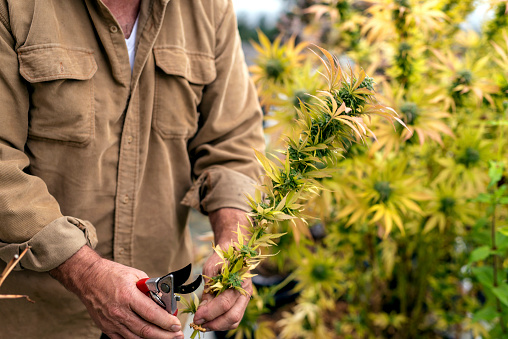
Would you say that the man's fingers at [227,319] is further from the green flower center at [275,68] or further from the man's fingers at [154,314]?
the green flower center at [275,68]

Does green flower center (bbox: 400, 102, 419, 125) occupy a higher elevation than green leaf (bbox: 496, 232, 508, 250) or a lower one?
higher

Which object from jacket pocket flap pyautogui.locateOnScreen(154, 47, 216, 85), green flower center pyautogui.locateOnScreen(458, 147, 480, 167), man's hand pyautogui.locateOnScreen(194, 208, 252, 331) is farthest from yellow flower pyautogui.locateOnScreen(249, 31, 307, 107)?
man's hand pyautogui.locateOnScreen(194, 208, 252, 331)

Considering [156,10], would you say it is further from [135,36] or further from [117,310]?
[117,310]

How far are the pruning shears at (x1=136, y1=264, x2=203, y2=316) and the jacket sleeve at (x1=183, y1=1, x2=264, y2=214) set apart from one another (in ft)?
1.05

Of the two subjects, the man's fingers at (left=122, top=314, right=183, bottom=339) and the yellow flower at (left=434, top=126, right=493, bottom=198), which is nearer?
the man's fingers at (left=122, top=314, right=183, bottom=339)

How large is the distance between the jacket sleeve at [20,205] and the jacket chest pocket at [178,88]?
1.02 ft

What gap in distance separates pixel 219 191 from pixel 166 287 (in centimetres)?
37

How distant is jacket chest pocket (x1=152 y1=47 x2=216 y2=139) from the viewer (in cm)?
109

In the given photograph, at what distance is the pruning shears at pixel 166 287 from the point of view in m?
0.77

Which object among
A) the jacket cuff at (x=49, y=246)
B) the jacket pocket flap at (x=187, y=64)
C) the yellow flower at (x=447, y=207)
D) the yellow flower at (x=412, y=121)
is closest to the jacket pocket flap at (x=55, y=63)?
the jacket pocket flap at (x=187, y=64)

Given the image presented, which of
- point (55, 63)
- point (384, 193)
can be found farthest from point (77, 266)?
point (384, 193)

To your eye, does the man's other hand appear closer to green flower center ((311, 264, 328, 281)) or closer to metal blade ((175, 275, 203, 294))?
metal blade ((175, 275, 203, 294))

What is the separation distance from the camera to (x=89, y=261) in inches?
34.3

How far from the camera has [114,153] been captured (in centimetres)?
106
